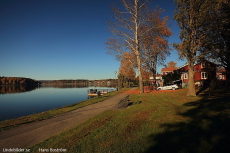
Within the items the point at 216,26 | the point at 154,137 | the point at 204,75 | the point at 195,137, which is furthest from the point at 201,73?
the point at 154,137

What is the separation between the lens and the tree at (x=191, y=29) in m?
13.6

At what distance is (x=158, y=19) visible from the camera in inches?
728

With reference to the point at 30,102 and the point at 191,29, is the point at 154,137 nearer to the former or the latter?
the point at 191,29

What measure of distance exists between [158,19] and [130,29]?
4.03 metres

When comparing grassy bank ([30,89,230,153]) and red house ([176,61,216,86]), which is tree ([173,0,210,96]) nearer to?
grassy bank ([30,89,230,153])

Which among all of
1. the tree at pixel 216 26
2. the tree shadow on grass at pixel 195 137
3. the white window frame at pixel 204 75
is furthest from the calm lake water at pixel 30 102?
the white window frame at pixel 204 75

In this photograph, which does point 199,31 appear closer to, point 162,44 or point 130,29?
point 130,29

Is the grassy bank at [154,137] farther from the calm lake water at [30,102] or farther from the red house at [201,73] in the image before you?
A: the red house at [201,73]

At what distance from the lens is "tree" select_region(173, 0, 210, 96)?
13.6 meters

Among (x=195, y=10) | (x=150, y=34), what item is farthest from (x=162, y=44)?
(x=195, y=10)

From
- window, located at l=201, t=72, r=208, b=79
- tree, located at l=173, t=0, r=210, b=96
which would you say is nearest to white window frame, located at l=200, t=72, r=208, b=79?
window, located at l=201, t=72, r=208, b=79

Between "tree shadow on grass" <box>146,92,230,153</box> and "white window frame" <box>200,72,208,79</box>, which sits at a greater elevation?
"white window frame" <box>200,72,208,79</box>

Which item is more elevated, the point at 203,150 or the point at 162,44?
the point at 162,44

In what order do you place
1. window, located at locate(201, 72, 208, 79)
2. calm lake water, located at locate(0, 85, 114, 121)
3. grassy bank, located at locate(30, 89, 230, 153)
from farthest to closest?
1. window, located at locate(201, 72, 208, 79)
2. calm lake water, located at locate(0, 85, 114, 121)
3. grassy bank, located at locate(30, 89, 230, 153)
